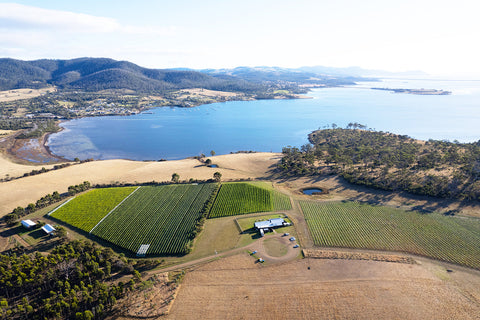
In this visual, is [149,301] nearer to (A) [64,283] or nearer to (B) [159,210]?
(A) [64,283]

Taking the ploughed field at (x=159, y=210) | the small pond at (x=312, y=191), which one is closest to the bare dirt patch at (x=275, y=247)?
the ploughed field at (x=159, y=210)

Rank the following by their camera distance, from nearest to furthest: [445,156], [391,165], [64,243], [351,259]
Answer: [351,259] → [64,243] → [391,165] → [445,156]

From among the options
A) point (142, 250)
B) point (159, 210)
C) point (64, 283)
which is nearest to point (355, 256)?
point (142, 250)

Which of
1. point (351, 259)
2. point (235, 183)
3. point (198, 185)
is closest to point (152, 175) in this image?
point (198, 185)

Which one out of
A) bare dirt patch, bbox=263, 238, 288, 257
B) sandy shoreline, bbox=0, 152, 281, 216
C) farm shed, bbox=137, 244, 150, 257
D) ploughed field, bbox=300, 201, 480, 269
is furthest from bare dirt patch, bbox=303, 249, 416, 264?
sandy shoreline, bbox=0, 152, 281, 216

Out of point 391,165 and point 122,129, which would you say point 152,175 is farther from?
point 122,129

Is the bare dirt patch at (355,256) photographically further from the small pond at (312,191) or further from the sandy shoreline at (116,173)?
the sandy shoreline at (116,173)

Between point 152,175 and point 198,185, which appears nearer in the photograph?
point 198,185
